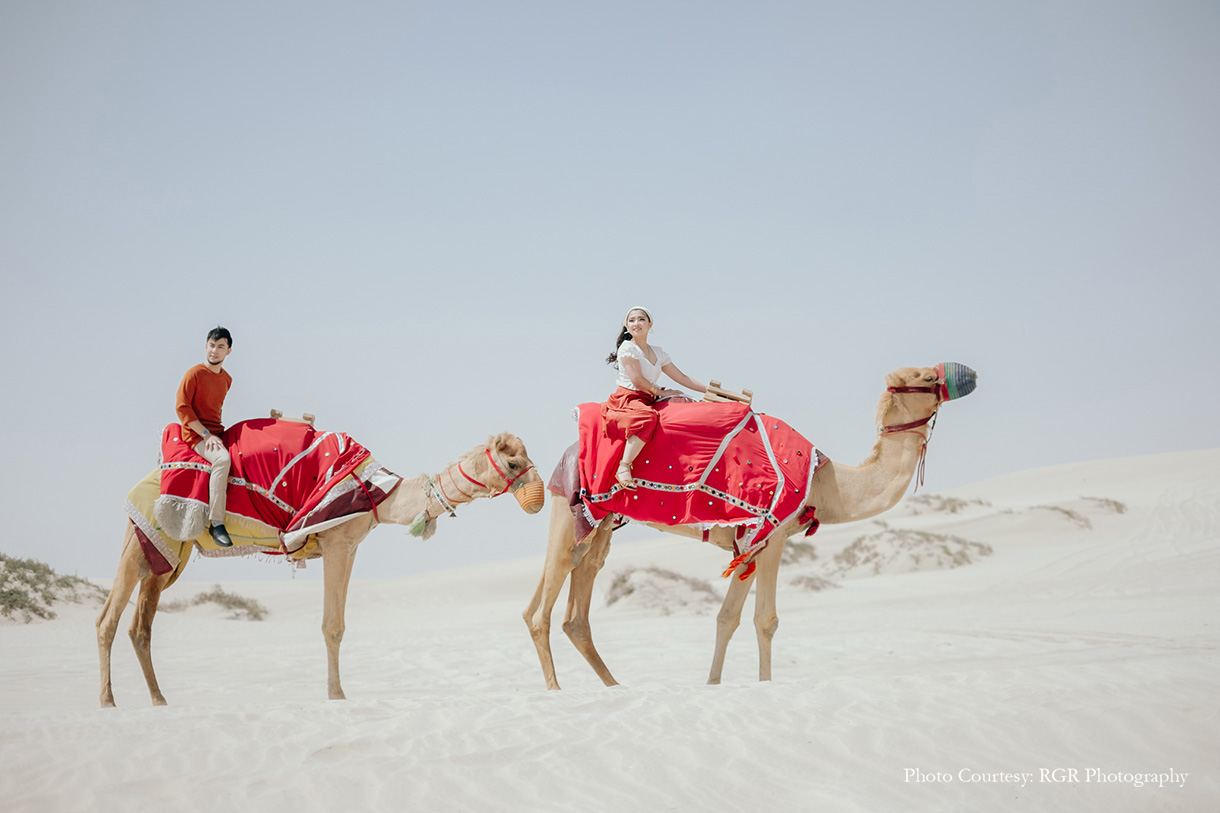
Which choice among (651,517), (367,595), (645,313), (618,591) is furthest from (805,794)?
(367,595)

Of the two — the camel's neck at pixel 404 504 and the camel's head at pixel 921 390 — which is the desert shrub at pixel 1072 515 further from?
the camel's neck at pixel 404 504

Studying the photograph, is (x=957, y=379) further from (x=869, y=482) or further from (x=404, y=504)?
(x=404, y=504)

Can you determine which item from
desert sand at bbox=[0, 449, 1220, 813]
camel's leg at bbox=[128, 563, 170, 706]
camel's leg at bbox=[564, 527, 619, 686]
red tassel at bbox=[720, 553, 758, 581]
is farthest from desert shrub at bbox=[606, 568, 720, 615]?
camel's leg at bbox=[128, 563, 170, 706]

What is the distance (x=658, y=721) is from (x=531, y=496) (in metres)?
2.42

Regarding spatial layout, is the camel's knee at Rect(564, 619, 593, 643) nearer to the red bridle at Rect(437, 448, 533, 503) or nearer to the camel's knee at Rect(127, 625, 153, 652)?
the red bridle at Rect(437, 448, 533, 503)

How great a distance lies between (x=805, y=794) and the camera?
441cm

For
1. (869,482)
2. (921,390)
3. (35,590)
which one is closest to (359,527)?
(869,482)

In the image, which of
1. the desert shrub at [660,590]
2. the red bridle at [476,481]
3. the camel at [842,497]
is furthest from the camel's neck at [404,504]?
the desert shrub at [660,590]

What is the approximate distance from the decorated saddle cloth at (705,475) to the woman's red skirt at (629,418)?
0.27 feet

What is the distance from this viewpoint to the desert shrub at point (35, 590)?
14.4 meters

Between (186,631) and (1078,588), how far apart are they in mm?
14976

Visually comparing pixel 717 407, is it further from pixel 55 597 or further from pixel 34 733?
pixel 55 597

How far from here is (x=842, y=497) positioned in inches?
286

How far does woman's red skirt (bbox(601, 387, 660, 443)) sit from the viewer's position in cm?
696
